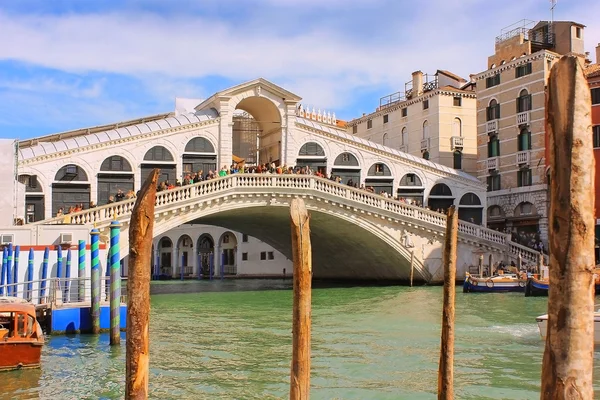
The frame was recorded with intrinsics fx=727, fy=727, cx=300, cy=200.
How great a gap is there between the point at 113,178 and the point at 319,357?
1399 cm

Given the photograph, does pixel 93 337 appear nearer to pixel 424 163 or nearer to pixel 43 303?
pixel 43 303

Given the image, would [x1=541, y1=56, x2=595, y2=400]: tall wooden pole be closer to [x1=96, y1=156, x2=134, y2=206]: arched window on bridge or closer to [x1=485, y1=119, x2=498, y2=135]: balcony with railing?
[x1=96, y1=156, x2=134, y2=206]: arched window on bridge

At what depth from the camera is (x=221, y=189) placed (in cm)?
2041

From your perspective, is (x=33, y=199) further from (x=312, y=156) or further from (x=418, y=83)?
(x=418, y=83)

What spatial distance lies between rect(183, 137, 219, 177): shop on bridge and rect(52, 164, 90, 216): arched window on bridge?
3266 mm

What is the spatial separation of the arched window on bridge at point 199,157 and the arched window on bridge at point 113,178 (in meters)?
1.91

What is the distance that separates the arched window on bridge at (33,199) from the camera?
20938mm

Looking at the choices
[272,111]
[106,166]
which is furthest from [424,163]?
[106,166]

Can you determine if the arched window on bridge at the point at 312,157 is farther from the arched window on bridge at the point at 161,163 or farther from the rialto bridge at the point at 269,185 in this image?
the arched window on bridge at the point at 161,163

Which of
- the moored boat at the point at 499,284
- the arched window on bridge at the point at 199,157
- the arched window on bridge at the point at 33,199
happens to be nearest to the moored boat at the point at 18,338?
the arched window on bridge at the point at 33,199

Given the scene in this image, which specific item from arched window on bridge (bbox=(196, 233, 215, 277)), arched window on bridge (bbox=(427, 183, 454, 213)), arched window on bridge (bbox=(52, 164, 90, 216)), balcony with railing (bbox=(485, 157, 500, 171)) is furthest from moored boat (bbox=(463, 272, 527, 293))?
arched window on bridge (bbox=(196, 233, 215, 277))

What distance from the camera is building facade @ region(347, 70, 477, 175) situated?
102 feet

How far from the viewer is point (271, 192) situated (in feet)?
69.0

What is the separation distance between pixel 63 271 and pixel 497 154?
60.7 ft
